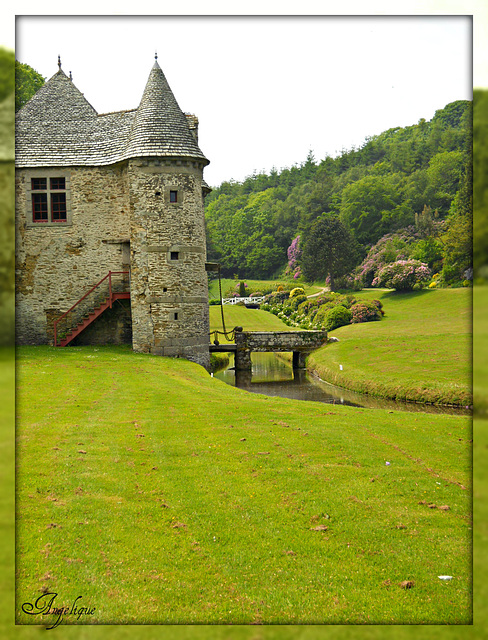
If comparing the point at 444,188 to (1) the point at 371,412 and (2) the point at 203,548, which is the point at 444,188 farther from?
(2) the point at 203,548

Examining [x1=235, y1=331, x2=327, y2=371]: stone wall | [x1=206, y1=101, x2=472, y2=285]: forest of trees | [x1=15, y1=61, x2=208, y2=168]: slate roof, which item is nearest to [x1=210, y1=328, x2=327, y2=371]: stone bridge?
[x1=235, y1=331, x2=327, y2=371]: stone wall

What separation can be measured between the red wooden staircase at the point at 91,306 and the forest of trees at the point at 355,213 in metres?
26.5

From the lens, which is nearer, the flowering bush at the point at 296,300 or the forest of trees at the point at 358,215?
the flowering bush at the point at 296,300

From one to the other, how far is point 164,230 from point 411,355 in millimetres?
15068

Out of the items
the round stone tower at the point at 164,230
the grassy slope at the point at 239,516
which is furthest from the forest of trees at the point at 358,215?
the grassy slope at the point at 239,516

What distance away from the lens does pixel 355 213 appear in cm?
8231

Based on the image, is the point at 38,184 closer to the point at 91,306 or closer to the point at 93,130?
the point at 93,130

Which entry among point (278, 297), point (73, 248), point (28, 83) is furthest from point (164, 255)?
point (278, 297)

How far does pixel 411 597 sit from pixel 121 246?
27028mm

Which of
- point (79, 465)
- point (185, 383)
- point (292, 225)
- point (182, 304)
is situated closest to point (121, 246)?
point (182, 304)

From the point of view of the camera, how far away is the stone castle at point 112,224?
2786cm

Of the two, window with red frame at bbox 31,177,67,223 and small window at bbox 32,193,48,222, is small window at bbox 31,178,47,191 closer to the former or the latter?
window with red frame at bbox 31,177,67,223

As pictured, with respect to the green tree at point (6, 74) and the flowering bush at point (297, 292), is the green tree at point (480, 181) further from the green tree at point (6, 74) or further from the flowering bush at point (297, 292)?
the flowering bush at point (297, 292)

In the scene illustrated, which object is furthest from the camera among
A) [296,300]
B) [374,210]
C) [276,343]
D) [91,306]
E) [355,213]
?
[355,213]
